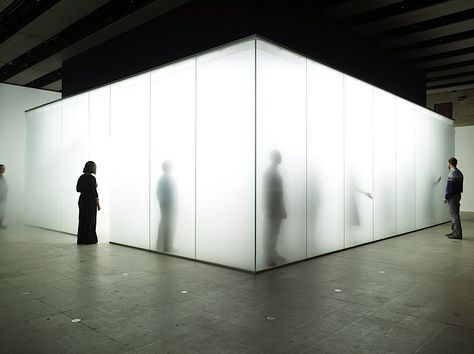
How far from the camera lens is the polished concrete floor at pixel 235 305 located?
3326 mm

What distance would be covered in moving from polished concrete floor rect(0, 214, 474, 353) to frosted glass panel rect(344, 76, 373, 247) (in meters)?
1.09

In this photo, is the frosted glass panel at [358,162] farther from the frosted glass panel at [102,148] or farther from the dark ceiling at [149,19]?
the frosted glass panel at [102,148]

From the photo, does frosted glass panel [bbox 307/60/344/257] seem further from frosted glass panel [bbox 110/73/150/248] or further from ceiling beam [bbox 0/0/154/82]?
ceiling beam [bbox 0/0/154/82]

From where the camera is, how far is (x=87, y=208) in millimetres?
8648

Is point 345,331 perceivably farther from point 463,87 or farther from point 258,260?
point 463,87

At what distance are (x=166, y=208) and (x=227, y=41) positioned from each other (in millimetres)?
3260

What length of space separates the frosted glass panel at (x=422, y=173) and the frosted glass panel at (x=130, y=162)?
25.0 ft

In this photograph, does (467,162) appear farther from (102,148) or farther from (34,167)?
(34,167)

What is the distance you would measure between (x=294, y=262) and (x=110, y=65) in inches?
252

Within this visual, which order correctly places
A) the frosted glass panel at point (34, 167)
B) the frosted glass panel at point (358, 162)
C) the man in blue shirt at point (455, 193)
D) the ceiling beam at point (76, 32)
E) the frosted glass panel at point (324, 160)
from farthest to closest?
1. the frosted glass panel at point (34, 167)
2. the man in blue shirt at point (455, 193)
3. the frosted glass panel at point (358, 162)
4. the ceiling beam at point (76, 32)
5. the frosted glass panel at point (324, 160)

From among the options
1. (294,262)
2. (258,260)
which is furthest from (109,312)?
(294,262)

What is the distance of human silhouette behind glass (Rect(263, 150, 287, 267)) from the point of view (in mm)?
5945

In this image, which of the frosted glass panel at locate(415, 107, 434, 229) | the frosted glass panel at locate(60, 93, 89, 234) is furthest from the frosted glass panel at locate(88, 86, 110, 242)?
the frosted glass panel at locate(415, 107, 434, 229)

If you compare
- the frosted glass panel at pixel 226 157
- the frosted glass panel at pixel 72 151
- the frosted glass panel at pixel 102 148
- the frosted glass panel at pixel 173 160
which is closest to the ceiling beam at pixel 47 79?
the frosted glass panel at pixel 72 151
